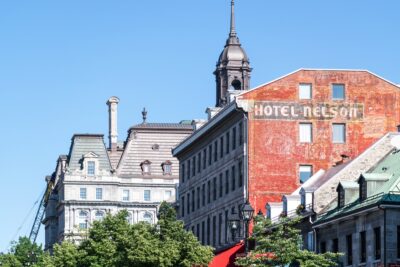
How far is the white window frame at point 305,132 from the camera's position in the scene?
101m

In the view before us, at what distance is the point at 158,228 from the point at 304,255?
29183 millimetres

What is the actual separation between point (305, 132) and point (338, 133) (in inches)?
91.5

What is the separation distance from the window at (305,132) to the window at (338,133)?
1.68 metres

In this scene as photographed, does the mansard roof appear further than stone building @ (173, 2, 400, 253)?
No

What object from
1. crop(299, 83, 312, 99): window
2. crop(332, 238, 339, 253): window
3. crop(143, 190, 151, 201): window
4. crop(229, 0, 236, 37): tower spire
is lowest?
crop(332, 238, 339, 253): window

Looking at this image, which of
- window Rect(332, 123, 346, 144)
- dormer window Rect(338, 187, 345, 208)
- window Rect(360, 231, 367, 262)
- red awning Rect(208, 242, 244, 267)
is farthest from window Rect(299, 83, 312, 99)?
window Rect(360, 231, 367, 262)

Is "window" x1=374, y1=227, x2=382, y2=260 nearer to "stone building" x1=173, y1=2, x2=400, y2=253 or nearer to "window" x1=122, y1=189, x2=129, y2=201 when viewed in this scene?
"stone building" x1=173, y1=2, x2=400, y2=253

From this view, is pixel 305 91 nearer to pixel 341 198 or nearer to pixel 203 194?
pixel 203 194

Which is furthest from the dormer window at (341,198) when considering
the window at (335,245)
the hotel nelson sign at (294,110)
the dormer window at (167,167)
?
the dormer window at (167,167)

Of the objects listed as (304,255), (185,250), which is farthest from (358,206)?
(185,250)

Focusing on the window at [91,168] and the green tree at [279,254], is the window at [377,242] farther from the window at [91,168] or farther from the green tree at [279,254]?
the window at [91,168]

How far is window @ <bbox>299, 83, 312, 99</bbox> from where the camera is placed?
101 metres

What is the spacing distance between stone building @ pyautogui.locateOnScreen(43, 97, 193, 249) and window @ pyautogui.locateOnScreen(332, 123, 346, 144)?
90201mm

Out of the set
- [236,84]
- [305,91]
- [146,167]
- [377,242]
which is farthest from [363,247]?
[146,167]
